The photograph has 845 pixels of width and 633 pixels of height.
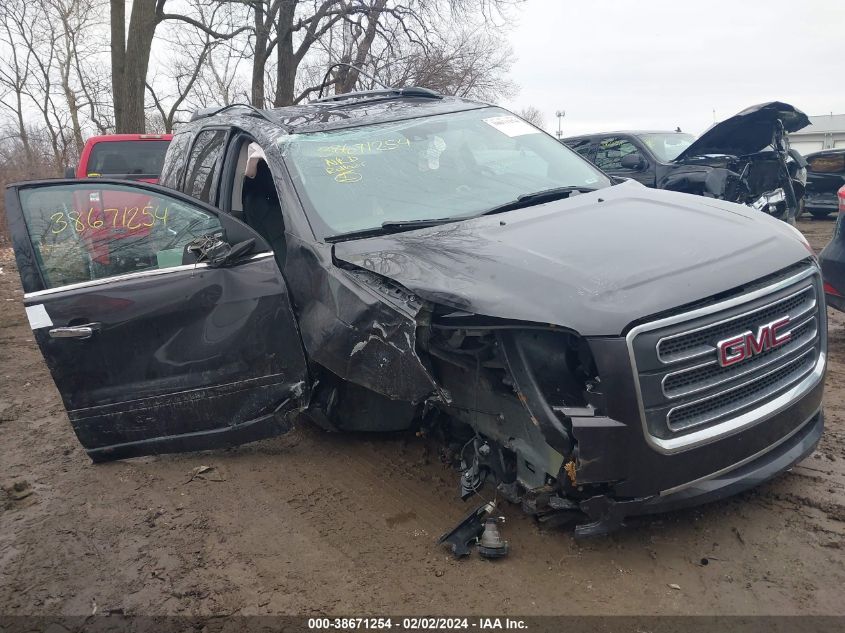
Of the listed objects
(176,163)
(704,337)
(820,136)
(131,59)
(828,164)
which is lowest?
(820,136)

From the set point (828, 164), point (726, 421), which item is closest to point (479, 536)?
point (726, 421)

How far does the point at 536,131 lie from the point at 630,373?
106 inches

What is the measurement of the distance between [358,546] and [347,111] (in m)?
2.73

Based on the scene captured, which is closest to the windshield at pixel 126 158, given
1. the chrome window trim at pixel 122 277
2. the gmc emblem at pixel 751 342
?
the chrome window trim at pixel 122 277

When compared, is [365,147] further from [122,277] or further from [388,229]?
[122,277]

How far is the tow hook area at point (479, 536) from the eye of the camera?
2.82m

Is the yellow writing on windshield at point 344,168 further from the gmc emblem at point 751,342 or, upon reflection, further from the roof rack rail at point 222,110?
the gmc emblem at point 751,342

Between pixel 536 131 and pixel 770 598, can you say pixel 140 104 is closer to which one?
pixel 536 131

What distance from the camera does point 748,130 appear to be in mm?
8023

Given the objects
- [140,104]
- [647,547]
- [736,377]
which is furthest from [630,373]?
[140,104]

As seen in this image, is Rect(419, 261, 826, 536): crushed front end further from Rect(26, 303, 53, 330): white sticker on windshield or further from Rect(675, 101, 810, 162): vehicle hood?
Rect(675, 101, 810, 162): vehicle hood

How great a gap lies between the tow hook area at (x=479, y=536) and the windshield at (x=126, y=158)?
935 cm

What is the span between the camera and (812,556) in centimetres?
264

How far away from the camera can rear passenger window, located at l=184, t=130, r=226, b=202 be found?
4.49 m
